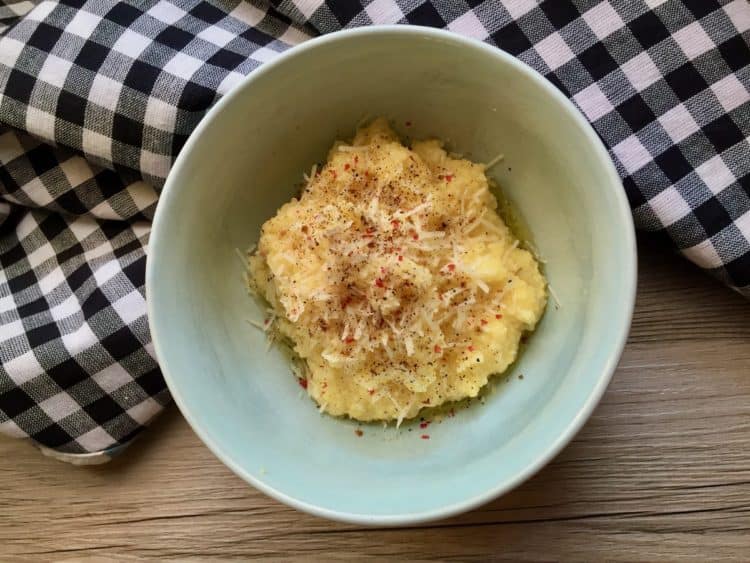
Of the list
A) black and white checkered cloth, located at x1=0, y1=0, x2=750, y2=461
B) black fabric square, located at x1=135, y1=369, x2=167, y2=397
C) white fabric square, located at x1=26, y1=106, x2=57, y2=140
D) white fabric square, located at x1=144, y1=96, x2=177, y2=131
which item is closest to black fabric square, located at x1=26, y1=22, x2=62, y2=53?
black and white checkered cloth, located at x1=0, y1=0, x2=750, y2=461

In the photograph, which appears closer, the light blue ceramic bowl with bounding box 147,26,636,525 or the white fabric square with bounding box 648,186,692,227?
the light blue ceramic bowl with bounding box 147,26,636,525

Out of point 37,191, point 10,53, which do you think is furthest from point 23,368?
point 10,53

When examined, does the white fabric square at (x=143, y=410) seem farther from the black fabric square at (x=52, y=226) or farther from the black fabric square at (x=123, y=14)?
the black fabric square at (x=123, y=14)

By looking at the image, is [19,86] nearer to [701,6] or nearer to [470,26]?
[470,26]

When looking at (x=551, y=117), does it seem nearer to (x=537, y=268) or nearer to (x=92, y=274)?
(x=537, y=268)

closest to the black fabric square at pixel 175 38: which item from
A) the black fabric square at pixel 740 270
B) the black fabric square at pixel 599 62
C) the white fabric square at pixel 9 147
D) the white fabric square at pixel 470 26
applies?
the white fabric square at pixel 9 147

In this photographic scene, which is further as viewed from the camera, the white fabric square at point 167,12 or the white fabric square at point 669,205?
the white fabric square at point 167,12

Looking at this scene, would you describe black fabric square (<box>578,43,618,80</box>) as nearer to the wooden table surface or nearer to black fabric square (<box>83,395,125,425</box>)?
the wooden table surface
